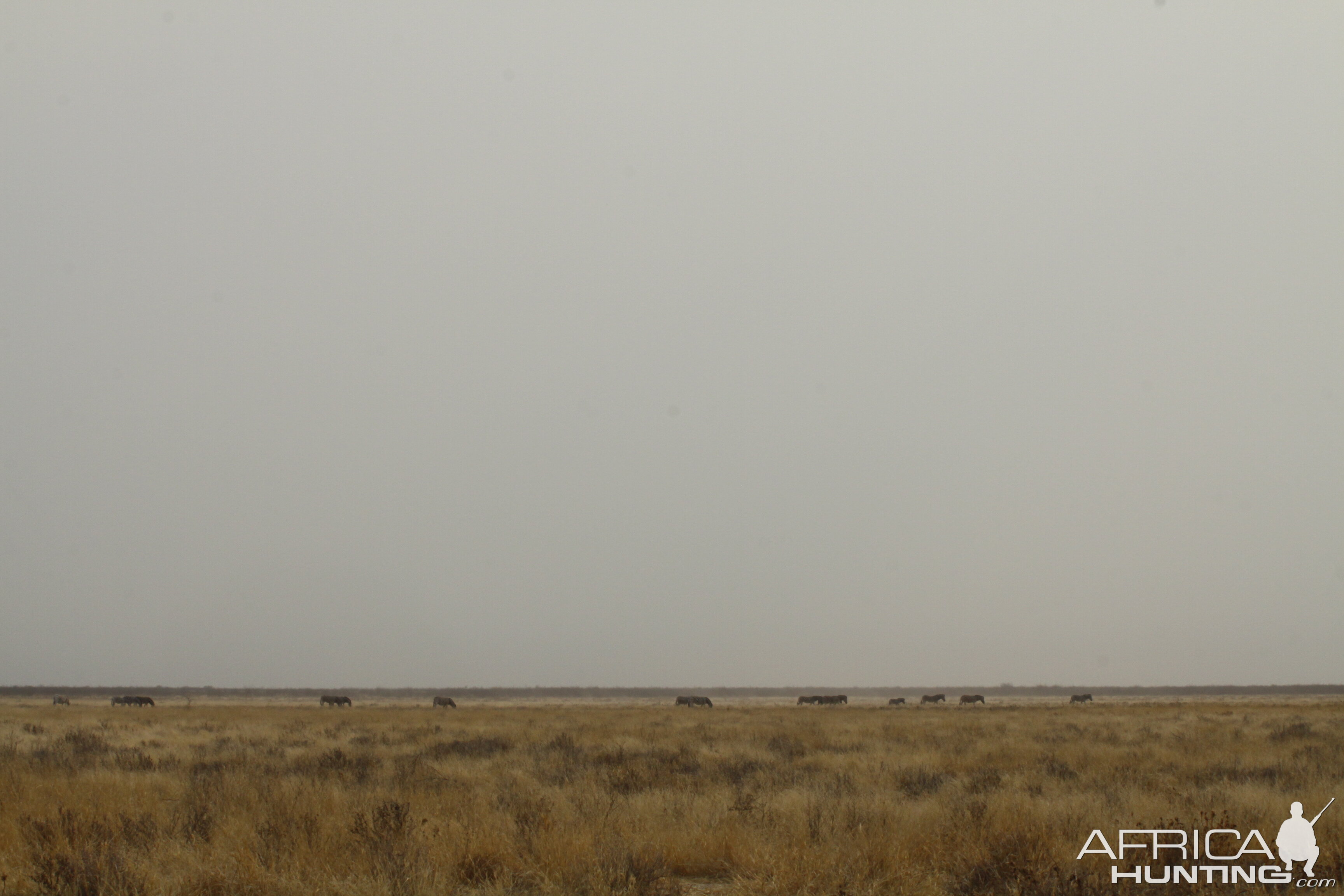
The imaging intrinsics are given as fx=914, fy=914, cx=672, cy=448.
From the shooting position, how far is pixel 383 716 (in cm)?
4638

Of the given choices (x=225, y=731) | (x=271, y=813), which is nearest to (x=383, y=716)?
(x=225, y=731)

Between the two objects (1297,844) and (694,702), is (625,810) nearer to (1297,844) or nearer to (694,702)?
(1297,844)

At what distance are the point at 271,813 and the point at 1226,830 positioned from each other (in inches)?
469

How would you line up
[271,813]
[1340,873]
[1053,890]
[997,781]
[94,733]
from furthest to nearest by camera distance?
[94,733], [997,781], [271,813], [1340,873], [1053,890]

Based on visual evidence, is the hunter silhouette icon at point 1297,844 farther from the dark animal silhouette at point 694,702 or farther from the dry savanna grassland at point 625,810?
the dark animal silhouette at point 694,702

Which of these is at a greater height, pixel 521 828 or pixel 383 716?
pixel 521 828

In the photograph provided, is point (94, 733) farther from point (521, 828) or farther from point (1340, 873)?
point (1340, 873)

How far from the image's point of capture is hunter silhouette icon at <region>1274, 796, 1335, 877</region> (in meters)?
9.89

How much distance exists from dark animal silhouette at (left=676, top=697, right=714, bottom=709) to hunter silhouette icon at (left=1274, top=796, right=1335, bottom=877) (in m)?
57.7

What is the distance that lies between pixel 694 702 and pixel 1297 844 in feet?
206

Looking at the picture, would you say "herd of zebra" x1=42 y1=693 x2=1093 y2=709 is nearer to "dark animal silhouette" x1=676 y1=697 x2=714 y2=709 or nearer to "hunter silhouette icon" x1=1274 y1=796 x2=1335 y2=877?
"dark animal silhouette" x1=676 y1=697 x2=714 y2=709

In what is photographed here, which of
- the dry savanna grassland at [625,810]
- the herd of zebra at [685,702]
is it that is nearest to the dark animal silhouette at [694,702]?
the herd of zebra at [685,702]

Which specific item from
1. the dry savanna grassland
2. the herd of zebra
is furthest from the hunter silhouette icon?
the herd of zebra

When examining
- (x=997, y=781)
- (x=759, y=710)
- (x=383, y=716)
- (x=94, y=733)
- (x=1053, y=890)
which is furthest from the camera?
(x=759, y=710)
